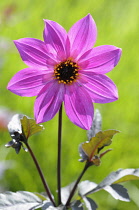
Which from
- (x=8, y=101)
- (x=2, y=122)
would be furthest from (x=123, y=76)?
(x=2, y=122)

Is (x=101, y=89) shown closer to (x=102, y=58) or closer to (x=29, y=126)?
(x=102, y=58)

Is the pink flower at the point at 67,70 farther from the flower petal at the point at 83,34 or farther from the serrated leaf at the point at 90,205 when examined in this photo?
the serrated leaf at the point at 90,205

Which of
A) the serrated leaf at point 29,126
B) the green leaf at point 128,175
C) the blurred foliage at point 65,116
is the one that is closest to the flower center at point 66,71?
the serrated leaf at point 29,126

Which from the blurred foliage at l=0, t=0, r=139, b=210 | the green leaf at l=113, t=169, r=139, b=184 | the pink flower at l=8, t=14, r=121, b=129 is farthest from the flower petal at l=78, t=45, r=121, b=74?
the blurred foliage at l=0, t=0, r=139, b=210

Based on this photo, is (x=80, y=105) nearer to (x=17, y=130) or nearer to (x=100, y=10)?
(x=17, y=130)

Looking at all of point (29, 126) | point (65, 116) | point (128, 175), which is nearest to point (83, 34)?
point (29, 126)
